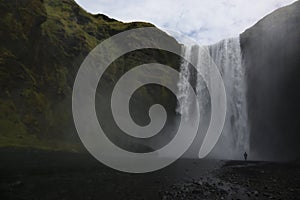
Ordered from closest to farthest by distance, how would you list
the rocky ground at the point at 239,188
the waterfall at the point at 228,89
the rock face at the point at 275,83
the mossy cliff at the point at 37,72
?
the rocky ground at the point at 239,188 → the mossy cliff at the point at 37,72 → the rock face at the point at 275,83 → the waterfall at the point at 228,89

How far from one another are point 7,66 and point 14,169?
19693mm

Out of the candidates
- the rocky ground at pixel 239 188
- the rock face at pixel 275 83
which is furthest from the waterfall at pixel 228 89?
the rocky ground at pixel 239 188

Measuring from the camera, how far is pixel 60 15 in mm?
50562

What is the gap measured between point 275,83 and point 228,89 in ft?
30.8

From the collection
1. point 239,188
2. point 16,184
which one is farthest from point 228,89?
point 16,184

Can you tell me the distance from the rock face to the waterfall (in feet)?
4.68

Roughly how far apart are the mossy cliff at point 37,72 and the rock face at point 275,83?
25879 mm

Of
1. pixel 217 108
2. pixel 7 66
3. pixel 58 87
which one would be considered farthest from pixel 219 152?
pixel 7 66

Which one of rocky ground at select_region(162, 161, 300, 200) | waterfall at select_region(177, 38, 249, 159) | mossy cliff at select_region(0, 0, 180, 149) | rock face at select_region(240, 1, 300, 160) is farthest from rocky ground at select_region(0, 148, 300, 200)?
waterfall at select_region(177, 38, 249, 159)

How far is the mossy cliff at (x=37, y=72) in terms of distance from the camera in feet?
112

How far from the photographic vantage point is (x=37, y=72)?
39.2m

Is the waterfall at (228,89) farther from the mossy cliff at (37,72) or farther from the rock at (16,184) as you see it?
the rock at (16,184)

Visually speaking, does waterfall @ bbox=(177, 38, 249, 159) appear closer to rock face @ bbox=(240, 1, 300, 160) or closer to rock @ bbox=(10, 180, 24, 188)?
rock face @ bbox=(240, 1, 300, 160)

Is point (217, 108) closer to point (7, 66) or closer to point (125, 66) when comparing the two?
point (125, 66)
